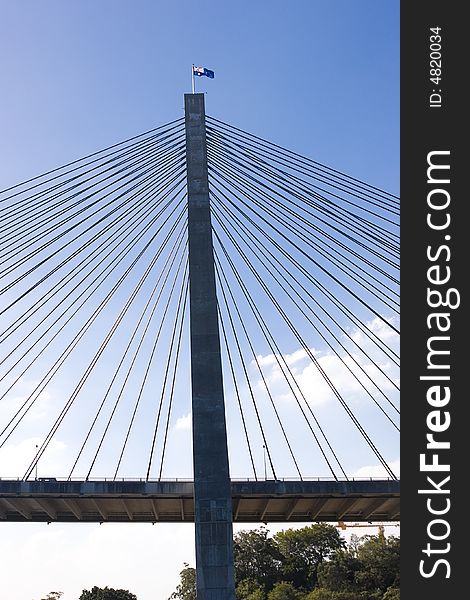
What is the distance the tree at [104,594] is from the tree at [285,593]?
24.4 meters

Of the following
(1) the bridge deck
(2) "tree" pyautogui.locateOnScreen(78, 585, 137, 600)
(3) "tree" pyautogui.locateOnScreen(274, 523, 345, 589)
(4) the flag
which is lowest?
(2) "tree" pyautogui.locateOnScreen(78, 585, 137, 600)

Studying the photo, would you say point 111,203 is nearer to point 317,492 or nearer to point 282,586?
point 317,492

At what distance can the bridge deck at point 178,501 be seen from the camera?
30531mm

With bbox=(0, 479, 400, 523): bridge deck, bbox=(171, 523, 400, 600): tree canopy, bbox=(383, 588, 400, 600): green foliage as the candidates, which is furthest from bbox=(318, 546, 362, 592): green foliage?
bbox=(0, 479, 400, 523): bridge deck

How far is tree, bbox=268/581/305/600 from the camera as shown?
285 ft

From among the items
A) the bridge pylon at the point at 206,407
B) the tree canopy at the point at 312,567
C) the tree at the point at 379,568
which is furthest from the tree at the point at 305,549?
the bridge pylon at the point at 206,407

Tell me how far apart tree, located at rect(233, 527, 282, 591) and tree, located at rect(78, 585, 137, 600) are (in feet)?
55.0

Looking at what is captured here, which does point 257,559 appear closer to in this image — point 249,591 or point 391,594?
point 249,591

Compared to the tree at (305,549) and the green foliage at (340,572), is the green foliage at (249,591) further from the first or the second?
the green foliage at (340,572)

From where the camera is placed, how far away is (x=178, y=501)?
3334 cm

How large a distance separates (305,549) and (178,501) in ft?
241

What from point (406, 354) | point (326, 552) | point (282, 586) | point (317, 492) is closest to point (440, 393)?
point (406, 354)

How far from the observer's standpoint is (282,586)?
88938mm

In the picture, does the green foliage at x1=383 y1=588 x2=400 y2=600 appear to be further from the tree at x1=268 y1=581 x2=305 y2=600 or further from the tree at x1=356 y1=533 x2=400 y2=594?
the tree at x1=268 y1=581 x2=305 y2=600
